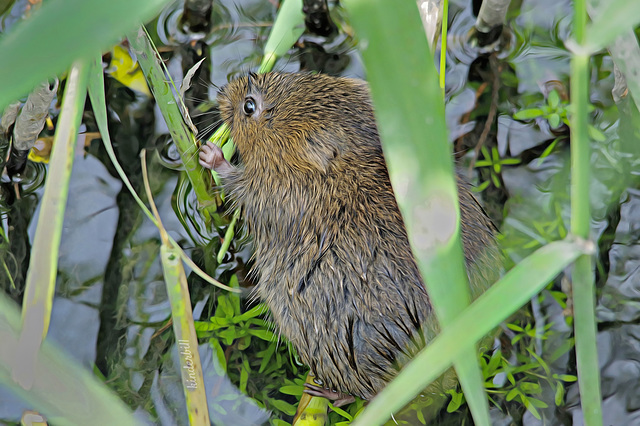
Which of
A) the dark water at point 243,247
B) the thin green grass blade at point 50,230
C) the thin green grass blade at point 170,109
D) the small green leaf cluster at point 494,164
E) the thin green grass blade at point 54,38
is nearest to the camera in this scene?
the thin green grass blade at point 54,38

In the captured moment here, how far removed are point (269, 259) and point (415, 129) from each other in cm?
147

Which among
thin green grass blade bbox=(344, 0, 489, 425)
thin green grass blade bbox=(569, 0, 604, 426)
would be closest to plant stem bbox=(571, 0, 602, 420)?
thin green grass blade bbox=(569, 0, 604, 426)

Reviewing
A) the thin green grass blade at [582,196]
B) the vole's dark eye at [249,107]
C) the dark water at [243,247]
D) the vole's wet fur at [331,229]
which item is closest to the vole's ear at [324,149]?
the vole's wet fur at [331,229]

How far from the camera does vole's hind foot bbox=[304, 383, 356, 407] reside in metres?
2.11

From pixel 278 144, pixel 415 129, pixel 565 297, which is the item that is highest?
pixel 415 129

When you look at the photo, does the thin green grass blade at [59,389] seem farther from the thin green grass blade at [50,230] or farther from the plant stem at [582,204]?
the plant stem at [582,204]

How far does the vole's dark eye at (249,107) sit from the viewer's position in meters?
2.24

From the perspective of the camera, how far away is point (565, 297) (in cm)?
230

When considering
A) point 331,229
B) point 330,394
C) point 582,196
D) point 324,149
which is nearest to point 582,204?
point 582,196

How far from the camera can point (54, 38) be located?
2.43ft

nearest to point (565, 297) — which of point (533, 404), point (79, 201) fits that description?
point (533, 404)

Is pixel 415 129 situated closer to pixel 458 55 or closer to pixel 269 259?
pixel 269 259

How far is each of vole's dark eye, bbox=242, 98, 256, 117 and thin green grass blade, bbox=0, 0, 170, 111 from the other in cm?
144

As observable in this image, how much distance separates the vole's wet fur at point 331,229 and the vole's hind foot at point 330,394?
8 cm
